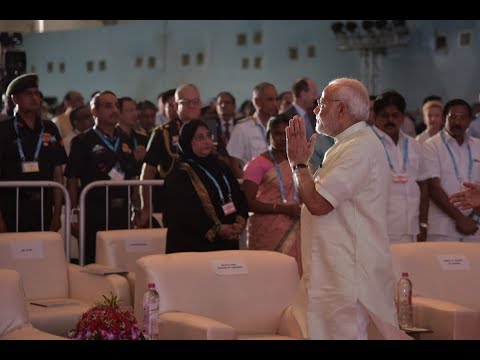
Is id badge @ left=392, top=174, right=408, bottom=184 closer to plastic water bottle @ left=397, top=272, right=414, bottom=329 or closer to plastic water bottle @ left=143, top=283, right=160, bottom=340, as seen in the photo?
plastic water bottle @ left=397, top=272, right=414, bottom=329

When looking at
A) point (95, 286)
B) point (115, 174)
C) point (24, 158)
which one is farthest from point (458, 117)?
point (24, 158)

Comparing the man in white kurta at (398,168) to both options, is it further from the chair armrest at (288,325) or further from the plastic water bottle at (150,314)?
the plastic water bottle at (150,314)

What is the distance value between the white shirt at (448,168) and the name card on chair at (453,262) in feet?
4.60

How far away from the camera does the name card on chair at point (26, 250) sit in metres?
6.50

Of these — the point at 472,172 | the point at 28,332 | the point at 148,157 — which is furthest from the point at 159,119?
the point at 28,332

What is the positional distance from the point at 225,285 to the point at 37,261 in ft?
4.93

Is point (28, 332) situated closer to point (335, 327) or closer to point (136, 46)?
point (335, 327)

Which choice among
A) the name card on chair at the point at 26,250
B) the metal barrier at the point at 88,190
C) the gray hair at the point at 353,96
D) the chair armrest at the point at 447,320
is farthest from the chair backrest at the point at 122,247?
the gray hair at the point at 353,96

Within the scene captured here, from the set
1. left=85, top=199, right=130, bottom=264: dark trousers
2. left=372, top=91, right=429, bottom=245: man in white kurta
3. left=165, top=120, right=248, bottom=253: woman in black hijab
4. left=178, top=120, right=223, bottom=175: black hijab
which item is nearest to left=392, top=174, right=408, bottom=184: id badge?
left=372, top=91, right=429, bottom=245: man in white kurta

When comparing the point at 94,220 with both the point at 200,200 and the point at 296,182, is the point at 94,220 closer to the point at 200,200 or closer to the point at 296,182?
the point at 200,200

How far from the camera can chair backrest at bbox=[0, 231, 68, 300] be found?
6.48 m

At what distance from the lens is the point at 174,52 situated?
19359 mm

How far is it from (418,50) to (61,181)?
11.3m

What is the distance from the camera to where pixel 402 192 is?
7320 mm
